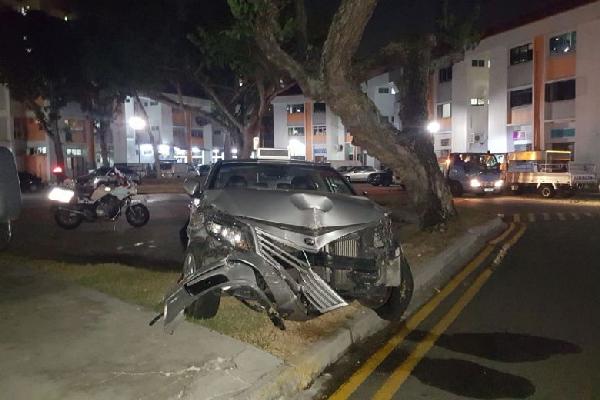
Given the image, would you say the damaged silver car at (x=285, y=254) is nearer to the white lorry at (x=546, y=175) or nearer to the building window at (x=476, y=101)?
the white lorry at (x=546, y=175)

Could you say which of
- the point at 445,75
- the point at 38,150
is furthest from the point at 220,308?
the point at 38,150

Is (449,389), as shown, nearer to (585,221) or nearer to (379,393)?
(379,393)

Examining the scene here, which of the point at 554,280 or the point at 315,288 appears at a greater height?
the point at 315,288

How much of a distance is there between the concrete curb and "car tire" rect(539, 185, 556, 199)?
1797cm

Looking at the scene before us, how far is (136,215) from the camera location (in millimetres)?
16078

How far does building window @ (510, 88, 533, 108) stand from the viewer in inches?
A: 1500

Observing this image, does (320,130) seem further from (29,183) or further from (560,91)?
(29,183)

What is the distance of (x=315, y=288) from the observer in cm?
561

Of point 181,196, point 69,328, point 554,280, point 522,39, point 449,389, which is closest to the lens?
point 449,389

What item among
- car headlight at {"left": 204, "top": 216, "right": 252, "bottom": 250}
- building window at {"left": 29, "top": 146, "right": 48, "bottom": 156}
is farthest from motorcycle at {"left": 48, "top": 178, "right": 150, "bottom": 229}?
building window at {"left": 29, "top": 146, "right": 48, "bottom": 156}

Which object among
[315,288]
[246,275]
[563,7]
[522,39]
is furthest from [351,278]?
[522,39]

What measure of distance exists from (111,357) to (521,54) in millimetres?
38243

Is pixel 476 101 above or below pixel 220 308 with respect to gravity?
above

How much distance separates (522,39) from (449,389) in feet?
121
